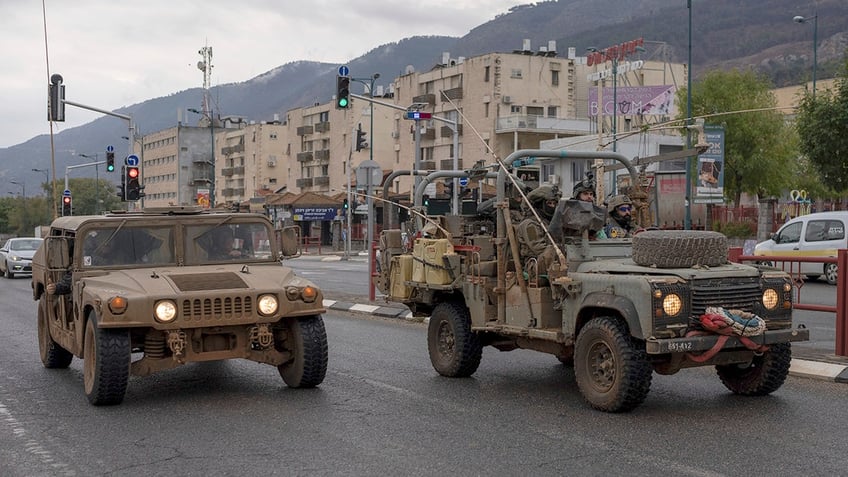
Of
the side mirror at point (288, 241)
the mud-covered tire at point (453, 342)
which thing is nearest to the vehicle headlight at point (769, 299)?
the mud-covered tire at point (453, 342)

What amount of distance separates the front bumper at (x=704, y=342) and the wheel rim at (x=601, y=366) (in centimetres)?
57

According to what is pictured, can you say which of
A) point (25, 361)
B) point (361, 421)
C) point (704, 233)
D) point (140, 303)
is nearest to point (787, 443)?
point (704, 233)

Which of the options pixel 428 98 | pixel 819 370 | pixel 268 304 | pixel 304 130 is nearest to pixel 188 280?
pixel 268 304

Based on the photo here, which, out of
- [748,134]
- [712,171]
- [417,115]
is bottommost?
[712,171]

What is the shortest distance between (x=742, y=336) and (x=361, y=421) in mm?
3144

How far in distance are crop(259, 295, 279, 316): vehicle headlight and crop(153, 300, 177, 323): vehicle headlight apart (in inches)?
30.8

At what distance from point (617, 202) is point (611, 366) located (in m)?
2.49

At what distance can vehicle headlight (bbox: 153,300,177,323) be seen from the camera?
8680mm

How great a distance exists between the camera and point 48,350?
37.6ft

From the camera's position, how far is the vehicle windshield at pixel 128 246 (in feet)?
32.6

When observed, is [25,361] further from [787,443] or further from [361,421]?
[787,443]

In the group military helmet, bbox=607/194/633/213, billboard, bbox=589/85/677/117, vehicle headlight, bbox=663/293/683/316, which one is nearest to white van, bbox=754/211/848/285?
military helmet, bbox=607/194/633/213

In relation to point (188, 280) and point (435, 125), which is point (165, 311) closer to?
point (188, 280)

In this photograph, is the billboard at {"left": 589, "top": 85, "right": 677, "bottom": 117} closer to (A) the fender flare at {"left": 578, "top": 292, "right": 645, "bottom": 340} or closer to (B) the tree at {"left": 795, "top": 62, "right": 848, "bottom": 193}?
(B) the tree at {"left": 795, "top": 62, "right": 848, "bottom": 193}
